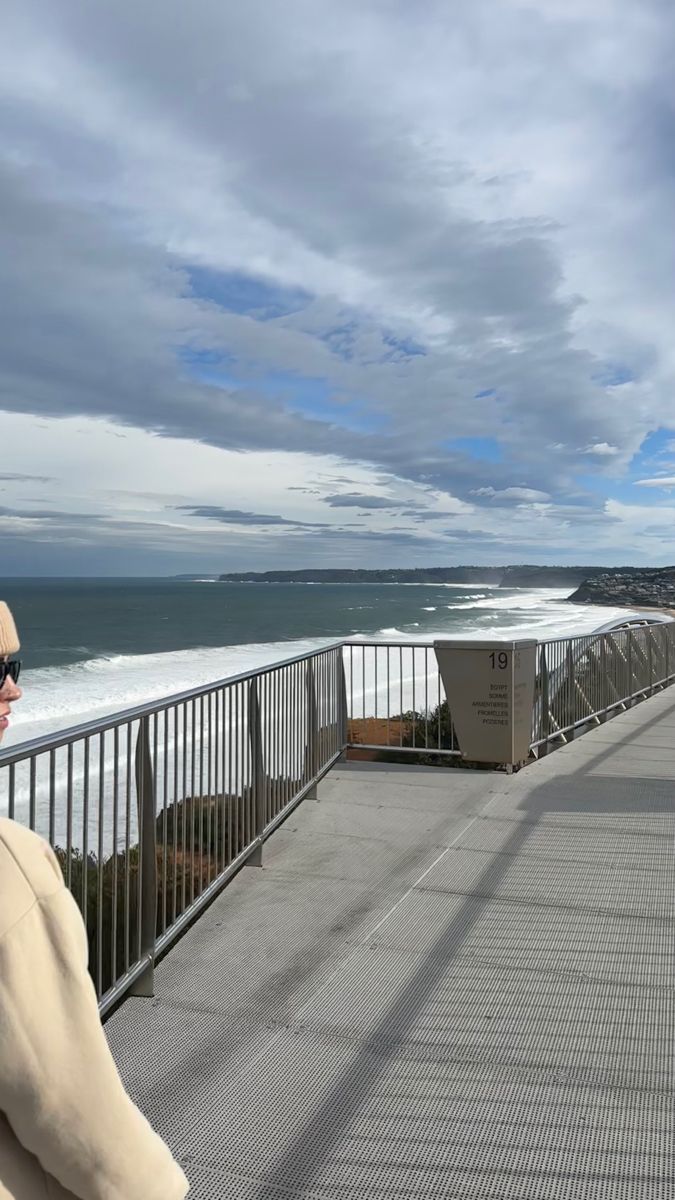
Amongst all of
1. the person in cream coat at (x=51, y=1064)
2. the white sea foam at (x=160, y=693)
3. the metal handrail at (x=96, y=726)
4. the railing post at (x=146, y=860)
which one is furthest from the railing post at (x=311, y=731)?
the person in cream coat at (x=51, y=1064)

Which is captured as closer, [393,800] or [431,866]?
[431,866]

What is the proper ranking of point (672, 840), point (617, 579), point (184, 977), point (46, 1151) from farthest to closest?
point (617, 579) < point (672, 840) < point (184, 977) < point (46, 1151)

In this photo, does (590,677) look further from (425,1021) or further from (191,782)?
(425,1021)

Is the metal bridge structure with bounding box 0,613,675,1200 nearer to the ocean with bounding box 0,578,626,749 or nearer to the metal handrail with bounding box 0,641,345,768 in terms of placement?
the metal handrail with bounding box 0,641,345,768

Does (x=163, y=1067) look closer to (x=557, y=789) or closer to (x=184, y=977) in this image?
(x=184, y=977)

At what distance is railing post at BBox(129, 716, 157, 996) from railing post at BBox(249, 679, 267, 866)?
1541 millimetres

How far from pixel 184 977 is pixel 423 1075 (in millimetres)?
1281

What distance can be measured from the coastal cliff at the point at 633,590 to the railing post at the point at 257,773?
10562 centimetres

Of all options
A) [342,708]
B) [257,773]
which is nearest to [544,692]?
[342,708]

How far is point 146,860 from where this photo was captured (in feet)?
12.4

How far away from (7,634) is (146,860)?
270 centimetres

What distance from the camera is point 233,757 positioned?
520 cm

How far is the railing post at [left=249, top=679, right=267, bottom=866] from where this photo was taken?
5363mm

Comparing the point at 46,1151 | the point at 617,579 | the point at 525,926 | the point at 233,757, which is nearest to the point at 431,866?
the point at 525,926
